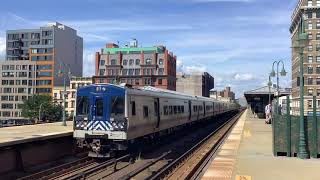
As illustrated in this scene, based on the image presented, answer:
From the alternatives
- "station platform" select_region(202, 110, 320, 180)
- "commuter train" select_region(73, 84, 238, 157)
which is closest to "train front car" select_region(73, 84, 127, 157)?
Result: "commuter train" select_region(73, 84, 238, 157)

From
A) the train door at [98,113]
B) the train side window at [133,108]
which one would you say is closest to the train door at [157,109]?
the train side window at [133,108]

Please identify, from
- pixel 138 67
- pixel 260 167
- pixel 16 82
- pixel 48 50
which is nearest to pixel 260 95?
pixel 260 167

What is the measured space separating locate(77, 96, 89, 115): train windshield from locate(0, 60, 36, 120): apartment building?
461ft

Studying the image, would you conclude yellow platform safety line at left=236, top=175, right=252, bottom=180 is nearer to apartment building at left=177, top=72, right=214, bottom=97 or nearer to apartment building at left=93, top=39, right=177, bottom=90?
apartment building at left=93, top=39, right=177, bottom=90

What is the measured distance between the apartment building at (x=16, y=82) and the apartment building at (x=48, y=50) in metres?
2.28

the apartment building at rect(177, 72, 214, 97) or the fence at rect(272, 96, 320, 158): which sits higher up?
the apartment building at rect(177, 72, 214, 97)

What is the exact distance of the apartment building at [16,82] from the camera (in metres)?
156

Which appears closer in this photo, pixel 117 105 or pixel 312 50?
pixel 117 105

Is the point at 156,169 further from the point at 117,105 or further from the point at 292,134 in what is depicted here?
the point at 292,134

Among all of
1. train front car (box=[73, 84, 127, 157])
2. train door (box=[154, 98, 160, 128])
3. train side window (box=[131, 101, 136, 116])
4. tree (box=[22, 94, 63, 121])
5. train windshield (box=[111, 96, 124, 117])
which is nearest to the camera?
train front car (box=[73, 84, 127, 157])

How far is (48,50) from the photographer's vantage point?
513 feet

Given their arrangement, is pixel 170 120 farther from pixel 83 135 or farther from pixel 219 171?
pixel 219 171

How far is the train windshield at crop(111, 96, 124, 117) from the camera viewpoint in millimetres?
19594

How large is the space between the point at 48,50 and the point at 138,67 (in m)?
31.9
